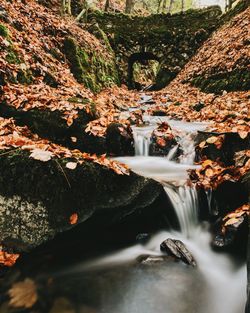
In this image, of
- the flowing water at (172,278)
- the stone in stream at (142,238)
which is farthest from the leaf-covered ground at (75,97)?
the stone in stream at (142,238)

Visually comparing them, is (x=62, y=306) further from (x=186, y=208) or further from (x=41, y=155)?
(x=186, y=208)

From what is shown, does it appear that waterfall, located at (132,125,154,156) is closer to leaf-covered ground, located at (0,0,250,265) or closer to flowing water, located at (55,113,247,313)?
leaf-covered ground, located at (0,0,250,265)

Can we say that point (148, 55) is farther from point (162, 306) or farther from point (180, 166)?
point (162, 306)

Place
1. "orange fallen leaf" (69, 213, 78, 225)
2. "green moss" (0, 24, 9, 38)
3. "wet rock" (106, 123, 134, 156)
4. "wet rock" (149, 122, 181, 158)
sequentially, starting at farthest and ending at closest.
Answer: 1. "green moss" (0, 24, 9, 38)
2. "wet rock" (149, 122, 181, 158)
3. "wet rock" (106, 123, 134, 156)
4. "orange fallen leaf" (69, 213, 78, 225)

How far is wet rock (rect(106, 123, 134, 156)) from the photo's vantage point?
5.86m

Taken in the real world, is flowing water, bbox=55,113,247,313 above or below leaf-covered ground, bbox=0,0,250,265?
below

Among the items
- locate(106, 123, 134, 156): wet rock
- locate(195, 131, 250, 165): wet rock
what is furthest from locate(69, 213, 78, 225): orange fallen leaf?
locate(195, 131, 250, 165): wet rock

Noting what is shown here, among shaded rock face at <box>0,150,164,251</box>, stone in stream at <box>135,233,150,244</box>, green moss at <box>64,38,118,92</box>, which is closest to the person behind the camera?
shaded rock face at <box>0,150,164,251</box>

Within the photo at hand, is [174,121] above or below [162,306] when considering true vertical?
above

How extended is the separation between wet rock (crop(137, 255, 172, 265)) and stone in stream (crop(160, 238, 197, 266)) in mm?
80

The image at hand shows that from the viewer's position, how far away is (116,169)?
4.13m

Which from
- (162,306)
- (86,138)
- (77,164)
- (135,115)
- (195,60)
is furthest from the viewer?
(195,60)

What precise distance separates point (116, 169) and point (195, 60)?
1361 centimetres

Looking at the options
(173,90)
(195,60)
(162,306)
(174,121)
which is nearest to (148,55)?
(195,60)
